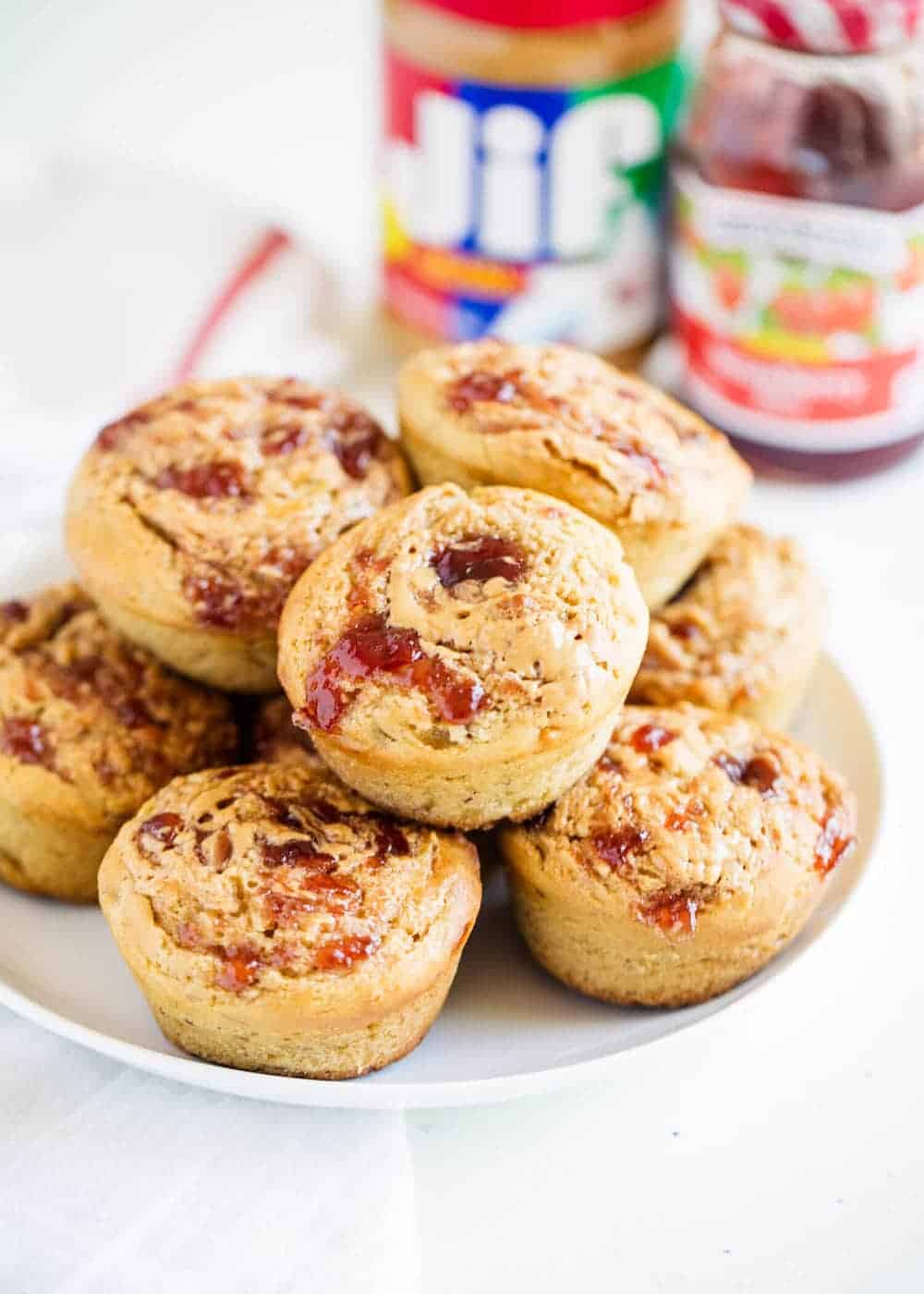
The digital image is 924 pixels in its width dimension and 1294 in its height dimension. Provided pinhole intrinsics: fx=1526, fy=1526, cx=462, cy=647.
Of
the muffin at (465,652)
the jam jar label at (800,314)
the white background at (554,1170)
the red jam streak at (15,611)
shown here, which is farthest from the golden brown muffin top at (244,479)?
the jam jar label at (800,314)

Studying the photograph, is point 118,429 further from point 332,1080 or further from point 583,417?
point 332,1080

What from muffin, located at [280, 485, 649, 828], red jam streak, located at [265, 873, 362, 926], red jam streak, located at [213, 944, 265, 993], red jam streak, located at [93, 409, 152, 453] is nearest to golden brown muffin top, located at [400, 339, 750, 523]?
muffin, located at [280, 485, 649, 828]

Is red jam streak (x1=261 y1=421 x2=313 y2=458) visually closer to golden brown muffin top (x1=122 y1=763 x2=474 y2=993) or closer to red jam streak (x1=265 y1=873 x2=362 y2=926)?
golden brown muffin top (x1=122 y1=763 x2=474 y2=993)

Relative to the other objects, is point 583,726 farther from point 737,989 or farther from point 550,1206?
point 550,1206

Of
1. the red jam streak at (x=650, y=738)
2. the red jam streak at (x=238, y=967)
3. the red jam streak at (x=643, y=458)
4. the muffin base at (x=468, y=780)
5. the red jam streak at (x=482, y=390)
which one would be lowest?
the red jam streak at (x=238, y=967)

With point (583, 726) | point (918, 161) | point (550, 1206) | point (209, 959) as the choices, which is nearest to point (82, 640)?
point (209, 959)

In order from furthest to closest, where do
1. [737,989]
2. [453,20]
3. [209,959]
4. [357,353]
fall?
[357,353] < [453,20] < [737,989] < [209,959]

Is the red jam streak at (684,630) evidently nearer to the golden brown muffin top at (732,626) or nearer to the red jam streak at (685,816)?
the golden brown muffin top at (732,626)
